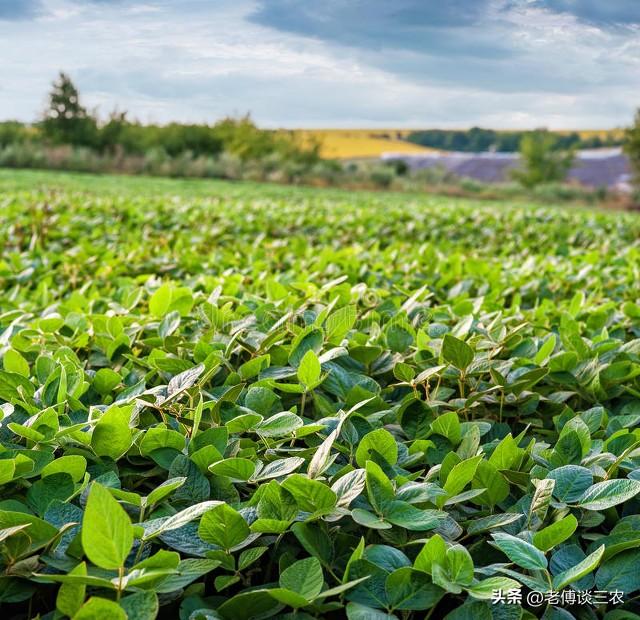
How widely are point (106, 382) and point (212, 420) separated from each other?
1.16 ft

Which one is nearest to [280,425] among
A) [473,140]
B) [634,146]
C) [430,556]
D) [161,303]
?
[430,556]

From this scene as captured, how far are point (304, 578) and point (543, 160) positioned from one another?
4832 cm

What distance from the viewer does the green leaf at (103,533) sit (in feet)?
2.68

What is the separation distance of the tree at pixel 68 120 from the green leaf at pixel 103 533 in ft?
157

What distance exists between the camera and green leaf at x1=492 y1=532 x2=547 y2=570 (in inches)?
36.2

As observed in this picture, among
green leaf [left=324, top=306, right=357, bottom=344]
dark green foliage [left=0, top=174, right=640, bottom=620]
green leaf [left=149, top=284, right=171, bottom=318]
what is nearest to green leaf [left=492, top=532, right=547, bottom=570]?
dark green foliage [left=0, top=174, right=640, bottom=620]

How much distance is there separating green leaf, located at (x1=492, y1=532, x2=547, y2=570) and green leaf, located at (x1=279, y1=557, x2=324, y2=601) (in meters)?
0.26

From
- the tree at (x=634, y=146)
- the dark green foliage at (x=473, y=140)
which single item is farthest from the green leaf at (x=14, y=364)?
the dark green foliage at (x=473, y=140)

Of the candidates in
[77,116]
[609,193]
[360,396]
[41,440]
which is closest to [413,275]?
[360,396]

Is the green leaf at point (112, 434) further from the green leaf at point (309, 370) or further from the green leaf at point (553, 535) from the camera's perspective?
the green leaf at point (553, 535)

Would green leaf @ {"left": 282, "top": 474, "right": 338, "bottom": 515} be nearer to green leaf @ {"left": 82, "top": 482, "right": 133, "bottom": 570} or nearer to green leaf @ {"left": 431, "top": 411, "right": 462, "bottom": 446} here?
green leaf @ {"left": 82, "top": 482, "right": 133, "bottom": 570}

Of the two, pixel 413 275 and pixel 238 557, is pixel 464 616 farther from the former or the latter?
pixel 413 275

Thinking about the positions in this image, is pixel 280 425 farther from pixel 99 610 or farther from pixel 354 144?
pixel 354 144

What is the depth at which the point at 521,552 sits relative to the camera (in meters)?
0.94
